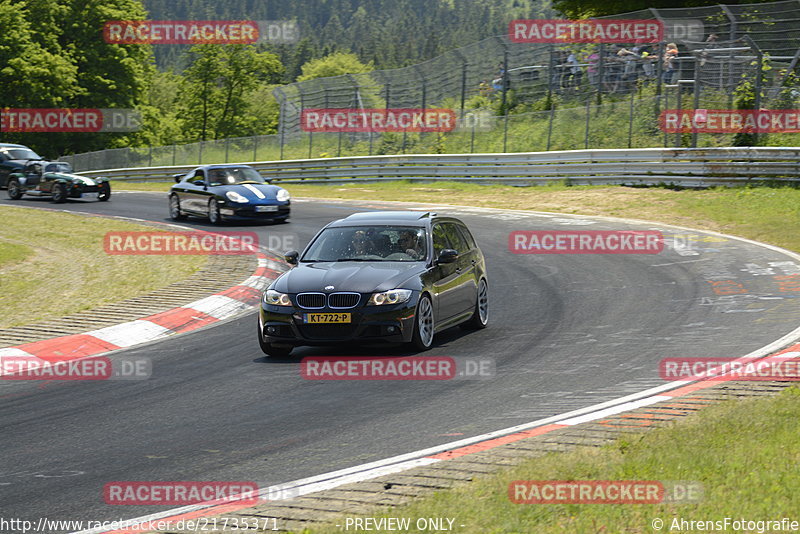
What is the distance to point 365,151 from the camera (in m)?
42.2

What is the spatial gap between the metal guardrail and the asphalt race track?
40.4 ft

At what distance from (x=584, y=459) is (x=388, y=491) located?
1278mm

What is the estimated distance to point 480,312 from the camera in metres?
12.3

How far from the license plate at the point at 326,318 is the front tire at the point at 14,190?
25635 mm

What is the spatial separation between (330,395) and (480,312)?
152 inches

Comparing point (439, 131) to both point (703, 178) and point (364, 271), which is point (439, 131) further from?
point (364, 271)

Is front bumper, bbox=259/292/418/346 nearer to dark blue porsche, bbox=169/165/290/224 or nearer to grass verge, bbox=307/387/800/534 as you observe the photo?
grass verge, bbox=307/387/800/534

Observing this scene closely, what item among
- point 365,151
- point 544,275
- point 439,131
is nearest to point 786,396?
point 544,275

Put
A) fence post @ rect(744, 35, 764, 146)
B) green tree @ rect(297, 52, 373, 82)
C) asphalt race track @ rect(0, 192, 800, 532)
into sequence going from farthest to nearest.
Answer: green tree @ rect(297, 52, 373, 82)
fence post @ rect(744, 35, 764, 146)
asphalt race track @ rect(0, 192, 800, 532)

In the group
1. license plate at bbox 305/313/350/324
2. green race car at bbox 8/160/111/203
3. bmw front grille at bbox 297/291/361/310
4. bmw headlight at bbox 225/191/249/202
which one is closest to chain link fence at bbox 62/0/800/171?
green race car at bbox 8/160/111/203

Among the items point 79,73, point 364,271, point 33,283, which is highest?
point 79,73

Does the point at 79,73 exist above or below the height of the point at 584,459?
above

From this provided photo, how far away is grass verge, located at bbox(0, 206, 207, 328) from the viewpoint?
45.1 ft

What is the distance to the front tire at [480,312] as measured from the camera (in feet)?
40.0
